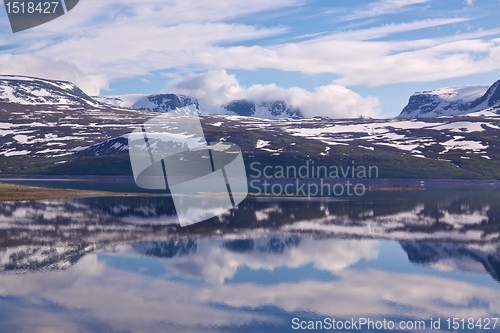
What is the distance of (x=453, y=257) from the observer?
164 ft

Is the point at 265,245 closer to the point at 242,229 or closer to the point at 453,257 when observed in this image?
the point at 242,229

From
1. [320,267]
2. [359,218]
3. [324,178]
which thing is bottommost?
[324,178]

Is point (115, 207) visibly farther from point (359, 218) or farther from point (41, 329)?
point (41, 329)

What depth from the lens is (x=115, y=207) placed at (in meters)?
81.4

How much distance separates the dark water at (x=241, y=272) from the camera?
103ft

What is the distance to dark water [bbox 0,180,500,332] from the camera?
31.5 metres

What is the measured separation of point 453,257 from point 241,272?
19052mm

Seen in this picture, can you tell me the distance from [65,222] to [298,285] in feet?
110

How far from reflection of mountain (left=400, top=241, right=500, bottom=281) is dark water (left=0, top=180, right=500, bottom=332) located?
0.09 metres

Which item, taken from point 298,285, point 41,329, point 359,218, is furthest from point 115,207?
point 41,329
